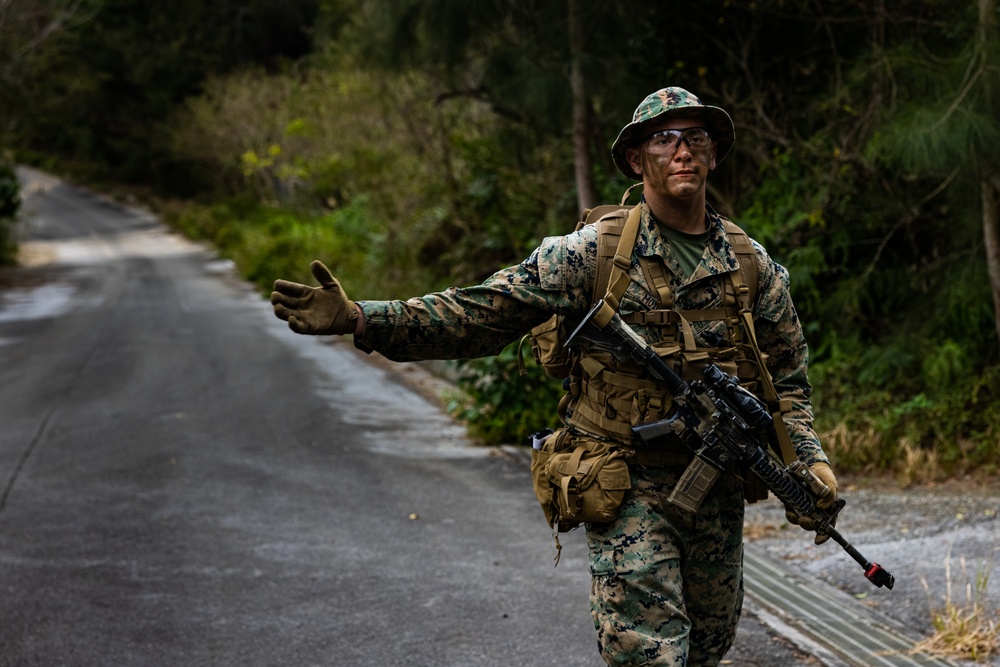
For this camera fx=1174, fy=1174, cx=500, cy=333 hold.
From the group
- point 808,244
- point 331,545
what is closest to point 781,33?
point 808,244

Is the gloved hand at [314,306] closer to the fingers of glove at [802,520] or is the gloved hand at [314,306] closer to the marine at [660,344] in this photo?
the marine at [660,344]

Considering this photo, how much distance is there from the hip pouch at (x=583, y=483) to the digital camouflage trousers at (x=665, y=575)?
0.23ft

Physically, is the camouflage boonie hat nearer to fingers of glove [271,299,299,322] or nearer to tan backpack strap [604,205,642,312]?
tan backpack strap [604,205,642,312]

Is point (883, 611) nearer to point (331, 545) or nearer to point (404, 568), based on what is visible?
point (404, 568)

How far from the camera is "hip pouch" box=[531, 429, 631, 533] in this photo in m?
3.19

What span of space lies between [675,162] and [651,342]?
51 centimetres

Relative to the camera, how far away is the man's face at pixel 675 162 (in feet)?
10.7

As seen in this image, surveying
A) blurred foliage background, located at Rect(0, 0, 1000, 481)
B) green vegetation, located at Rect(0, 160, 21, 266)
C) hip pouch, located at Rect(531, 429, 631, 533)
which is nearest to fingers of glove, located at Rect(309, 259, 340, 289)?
hip pouch, located at Rect(531, 429, 631, 533)

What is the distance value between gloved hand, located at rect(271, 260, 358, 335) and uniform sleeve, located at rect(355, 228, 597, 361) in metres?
0.13

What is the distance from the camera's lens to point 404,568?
595 centimetres

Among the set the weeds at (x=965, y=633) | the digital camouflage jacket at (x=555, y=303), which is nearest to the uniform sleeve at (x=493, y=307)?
the digital camouflage jacket at (x=555, y=303)

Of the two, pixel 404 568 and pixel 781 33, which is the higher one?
pixel 781 33

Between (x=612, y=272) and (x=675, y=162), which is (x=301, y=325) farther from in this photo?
(x=675, y=162)

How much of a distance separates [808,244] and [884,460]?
223cm
